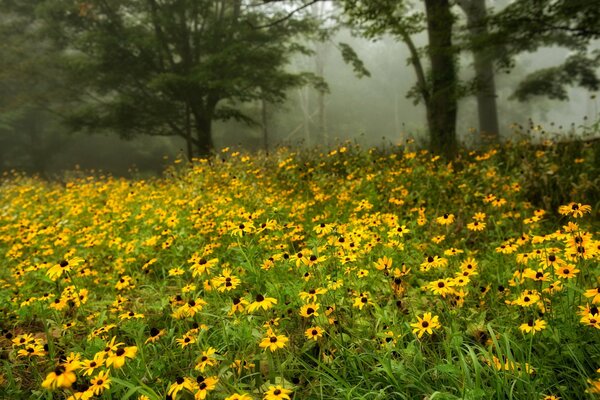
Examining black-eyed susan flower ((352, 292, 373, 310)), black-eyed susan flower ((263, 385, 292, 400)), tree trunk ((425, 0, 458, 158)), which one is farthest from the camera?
tree trunk ((425, 0, 458, 158))

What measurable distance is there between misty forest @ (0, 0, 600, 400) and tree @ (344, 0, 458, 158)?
5 cm

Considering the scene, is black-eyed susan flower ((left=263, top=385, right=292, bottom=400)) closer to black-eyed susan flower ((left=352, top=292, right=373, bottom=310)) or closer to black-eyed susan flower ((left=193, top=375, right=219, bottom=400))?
black-eyed susan flower ((left=193, top=375, right=219, bottom=400))

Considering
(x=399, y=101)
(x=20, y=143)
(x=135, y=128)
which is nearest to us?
(x=135, y=128)

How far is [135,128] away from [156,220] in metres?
10.7

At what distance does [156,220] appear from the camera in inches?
190

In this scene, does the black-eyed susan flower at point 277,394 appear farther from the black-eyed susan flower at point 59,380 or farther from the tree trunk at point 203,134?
the tree trunk at point 203,134

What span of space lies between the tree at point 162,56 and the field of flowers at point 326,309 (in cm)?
861

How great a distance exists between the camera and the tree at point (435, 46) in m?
7.88

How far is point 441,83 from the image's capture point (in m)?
8.56

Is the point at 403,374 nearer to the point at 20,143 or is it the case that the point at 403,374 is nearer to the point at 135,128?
the point at 135,128

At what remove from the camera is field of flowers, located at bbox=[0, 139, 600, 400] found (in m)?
1.94

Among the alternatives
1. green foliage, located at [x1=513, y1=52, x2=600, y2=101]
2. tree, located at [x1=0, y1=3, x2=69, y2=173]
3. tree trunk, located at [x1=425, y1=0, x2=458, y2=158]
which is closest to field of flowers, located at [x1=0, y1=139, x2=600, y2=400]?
tree trunk, located at [x1=425, y1=0, x2=458, y2=158]

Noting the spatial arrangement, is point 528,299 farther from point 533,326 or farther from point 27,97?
point 27,97

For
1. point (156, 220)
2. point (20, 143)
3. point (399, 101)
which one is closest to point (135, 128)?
point (156, 220)
